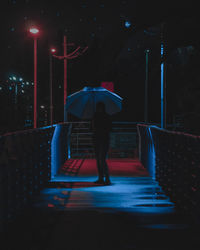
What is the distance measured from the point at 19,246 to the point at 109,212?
6.10 feet

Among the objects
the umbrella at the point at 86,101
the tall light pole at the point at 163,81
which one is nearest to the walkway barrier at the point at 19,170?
the umbrella at the point at 86,101

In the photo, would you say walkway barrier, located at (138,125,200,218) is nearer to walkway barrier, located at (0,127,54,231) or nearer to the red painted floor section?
walkway barrier, located at (0,127,54,231)

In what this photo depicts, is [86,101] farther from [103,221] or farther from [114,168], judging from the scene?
[103,221]

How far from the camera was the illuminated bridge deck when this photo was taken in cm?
437

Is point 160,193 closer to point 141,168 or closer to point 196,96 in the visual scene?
point 141,168

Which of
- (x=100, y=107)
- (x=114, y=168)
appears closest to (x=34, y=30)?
(x=114, y=168)

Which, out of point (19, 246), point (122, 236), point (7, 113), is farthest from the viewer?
point (7, 113)

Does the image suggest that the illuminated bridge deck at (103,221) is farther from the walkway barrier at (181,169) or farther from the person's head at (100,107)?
the person's head at (100,107)

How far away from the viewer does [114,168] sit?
13.0m

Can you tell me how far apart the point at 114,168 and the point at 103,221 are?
7650mm

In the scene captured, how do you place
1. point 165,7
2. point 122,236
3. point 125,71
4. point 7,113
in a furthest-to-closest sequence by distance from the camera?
point 125,71 < point 7,113 < point 165,7 < point 122,236

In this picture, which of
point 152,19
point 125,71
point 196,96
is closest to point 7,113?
point 196,96

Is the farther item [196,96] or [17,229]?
[196,96]

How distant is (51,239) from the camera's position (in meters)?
4.51
